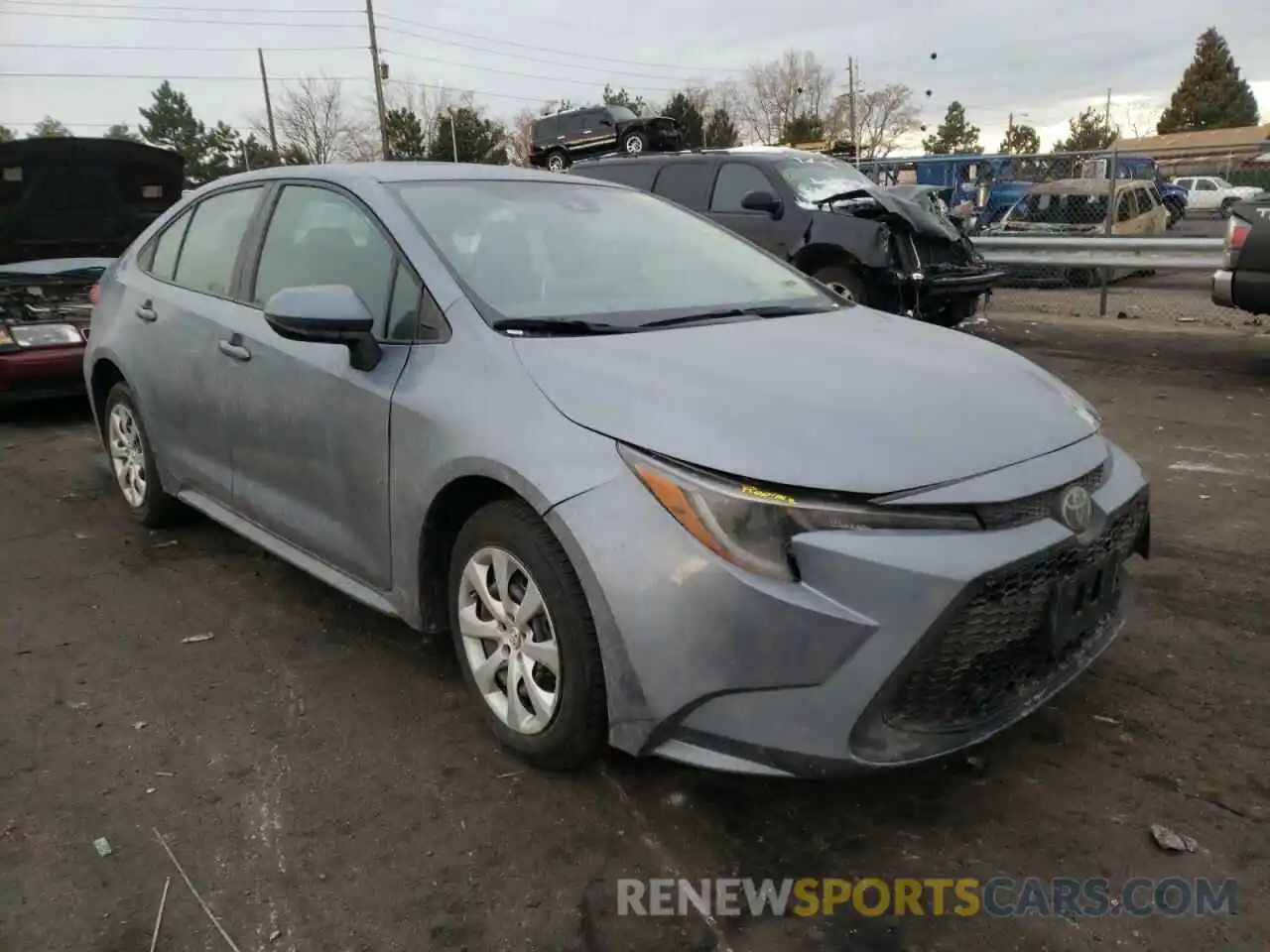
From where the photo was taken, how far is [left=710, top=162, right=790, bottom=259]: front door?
9.48m

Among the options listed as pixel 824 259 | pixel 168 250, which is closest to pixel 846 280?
pixel 824 259

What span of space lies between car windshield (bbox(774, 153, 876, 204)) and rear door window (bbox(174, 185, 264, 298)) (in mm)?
6463

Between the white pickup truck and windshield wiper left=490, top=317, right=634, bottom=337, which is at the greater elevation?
the white pickup truck

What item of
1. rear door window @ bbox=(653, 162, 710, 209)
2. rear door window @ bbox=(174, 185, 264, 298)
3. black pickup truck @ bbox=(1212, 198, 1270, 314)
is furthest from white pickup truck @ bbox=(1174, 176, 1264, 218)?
rear door window @ bbox=(174, 185, 264, 298)

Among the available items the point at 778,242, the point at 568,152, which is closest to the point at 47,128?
the point at 568,152

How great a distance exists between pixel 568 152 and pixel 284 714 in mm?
25552

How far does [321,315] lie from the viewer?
111 inches

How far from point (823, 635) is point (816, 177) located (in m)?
8.64

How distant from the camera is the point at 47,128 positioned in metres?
63.6

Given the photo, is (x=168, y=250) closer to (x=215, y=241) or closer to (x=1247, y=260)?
(x=215, y=241)

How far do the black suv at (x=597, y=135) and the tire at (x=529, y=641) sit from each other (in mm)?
23912

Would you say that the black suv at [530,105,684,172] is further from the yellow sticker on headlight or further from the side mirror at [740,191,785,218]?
the yellow sticker on headlight

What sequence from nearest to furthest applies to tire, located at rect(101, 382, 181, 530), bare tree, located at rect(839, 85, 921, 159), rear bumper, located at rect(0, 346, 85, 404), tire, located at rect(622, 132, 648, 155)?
tire, located at rect(101, 382, 181, 530) < rear bumper, located at rect(0, 346, 85, 404) < tire, located at rect(622, 132, 648, 155) < bare tree, located at rect(839, 85, 921, 159)

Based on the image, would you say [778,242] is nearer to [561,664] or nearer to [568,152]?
[561,664]
